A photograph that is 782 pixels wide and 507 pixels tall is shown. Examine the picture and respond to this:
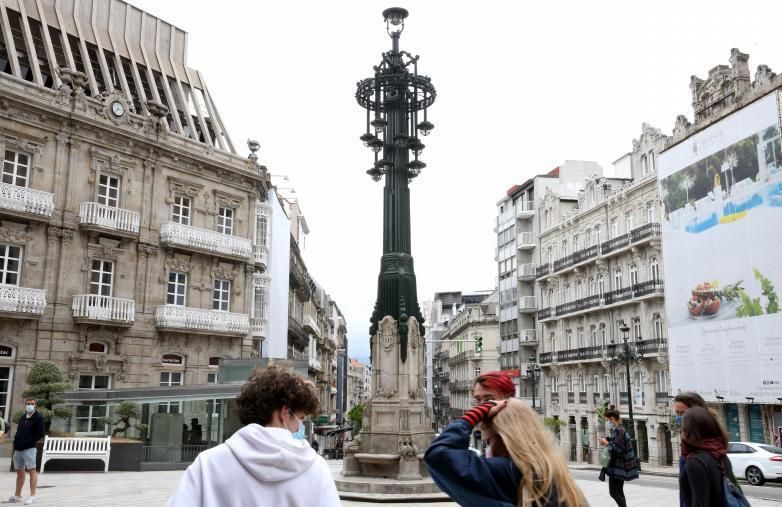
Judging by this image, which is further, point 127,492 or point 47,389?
point 47,389

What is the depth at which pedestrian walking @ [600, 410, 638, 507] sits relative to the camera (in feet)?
30.3

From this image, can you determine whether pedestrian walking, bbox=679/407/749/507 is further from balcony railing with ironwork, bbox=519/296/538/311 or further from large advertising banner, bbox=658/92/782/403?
balcony railing with ironwork, bbox=519/296/538/311

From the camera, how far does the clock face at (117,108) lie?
29.4 m

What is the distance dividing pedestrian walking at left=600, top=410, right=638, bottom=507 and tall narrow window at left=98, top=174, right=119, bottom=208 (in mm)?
24743

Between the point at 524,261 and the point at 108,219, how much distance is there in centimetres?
3705

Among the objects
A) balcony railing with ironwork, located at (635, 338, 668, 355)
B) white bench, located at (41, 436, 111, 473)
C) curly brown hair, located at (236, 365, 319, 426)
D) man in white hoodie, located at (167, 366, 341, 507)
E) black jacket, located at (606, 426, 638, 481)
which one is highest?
balcony railing with ironwork, located at (635, 338, 668, 355)

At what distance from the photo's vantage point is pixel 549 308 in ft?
172

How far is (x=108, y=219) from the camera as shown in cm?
2816

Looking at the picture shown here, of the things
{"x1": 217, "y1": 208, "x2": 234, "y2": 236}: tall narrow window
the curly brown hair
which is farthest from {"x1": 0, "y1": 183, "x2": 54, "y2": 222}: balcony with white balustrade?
the curly brown hair

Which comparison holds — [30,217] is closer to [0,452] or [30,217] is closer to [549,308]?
[0,452]

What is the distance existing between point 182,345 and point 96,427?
8.73 meters

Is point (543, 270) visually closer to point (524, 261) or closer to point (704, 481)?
point (524, 261)

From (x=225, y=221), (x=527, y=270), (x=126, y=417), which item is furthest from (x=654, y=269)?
(x=126, y=417)

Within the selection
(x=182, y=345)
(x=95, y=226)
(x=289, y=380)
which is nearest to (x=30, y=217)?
(x=95, y=226)
